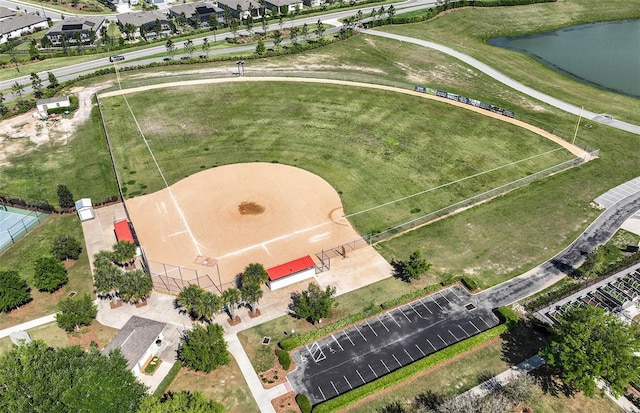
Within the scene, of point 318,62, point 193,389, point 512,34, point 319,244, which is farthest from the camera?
point 512,34

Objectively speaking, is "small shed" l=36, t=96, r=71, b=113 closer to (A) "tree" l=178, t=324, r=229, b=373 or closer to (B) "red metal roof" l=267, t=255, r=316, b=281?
(B) "red metal roof" l=267, t=255, r=316, b=281

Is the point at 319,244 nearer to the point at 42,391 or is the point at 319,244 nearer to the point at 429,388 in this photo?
the point at 429,388

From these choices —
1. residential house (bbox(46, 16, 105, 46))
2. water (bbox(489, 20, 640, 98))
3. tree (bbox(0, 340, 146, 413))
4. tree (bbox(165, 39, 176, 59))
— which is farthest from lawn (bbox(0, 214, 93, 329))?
water (bbox(489, 20, 640, 98))

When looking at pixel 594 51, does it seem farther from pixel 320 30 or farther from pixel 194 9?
pixel 194 9

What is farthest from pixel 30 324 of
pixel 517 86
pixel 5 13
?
pixel 5 13

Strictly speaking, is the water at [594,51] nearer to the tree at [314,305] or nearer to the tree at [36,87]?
the tree at [314,305]

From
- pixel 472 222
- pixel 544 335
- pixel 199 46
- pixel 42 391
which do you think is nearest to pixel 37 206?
pixel 42 391

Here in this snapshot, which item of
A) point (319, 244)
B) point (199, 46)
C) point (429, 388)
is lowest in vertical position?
point (429, 388)
